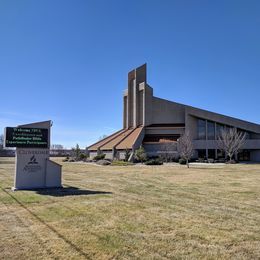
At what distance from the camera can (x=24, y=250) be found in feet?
19.1

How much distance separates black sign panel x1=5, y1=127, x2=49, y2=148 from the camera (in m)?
15.7

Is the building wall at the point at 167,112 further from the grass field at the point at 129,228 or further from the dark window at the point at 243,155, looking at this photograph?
the grass field at the point at 129,228

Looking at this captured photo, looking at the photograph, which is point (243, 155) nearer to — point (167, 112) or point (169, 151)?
point (169, 151)

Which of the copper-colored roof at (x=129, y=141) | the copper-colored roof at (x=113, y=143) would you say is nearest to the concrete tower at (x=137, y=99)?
the copper-colored roof at (x=129, y=141)

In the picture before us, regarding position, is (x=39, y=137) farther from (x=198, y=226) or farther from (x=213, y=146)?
(x=213, y=146)

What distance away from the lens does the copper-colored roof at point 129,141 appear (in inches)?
2540

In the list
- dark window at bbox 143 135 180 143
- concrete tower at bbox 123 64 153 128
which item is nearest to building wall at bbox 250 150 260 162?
dark window at bbox 143 135 180 143

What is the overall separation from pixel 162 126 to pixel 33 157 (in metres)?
59.8

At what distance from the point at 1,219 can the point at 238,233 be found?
240 inches

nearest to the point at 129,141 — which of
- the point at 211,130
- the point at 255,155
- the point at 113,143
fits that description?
the point at 113,143

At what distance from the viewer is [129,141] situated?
221ft

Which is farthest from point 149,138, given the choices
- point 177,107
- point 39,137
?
point 39,137

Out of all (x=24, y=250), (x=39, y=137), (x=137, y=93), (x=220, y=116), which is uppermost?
(x=137, y=93)

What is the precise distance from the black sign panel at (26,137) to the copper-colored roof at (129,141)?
4649cm
